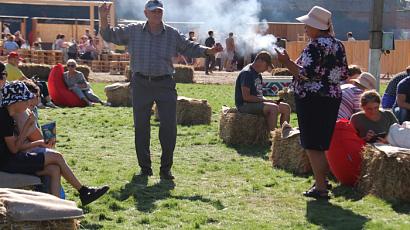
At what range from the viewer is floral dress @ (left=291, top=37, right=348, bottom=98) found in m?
7.06

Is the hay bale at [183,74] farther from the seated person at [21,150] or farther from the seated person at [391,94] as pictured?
the seated person at [21,150]

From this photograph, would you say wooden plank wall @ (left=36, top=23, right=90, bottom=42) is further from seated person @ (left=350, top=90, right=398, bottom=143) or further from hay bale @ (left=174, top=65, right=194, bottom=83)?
seated person @ (left=350, top=90, right=398, bottom=143)

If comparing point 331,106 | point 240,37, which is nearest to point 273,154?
point 331,106

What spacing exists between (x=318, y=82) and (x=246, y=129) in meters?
3.91

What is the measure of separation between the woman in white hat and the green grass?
21.9 inches

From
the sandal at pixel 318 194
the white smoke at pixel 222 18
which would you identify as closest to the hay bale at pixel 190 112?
the sandal at pixel 318 194

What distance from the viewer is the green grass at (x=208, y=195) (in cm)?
645

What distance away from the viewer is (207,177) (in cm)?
866

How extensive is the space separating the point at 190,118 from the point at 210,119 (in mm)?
417

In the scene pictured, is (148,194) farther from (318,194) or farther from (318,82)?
(318,82)

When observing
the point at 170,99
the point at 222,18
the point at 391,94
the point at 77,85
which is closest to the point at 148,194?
the point at 170,99

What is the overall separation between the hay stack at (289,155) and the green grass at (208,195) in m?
0.14

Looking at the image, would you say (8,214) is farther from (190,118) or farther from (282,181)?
(190,118)

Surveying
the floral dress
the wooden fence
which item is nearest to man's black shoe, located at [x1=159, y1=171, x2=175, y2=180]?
the floral dress
